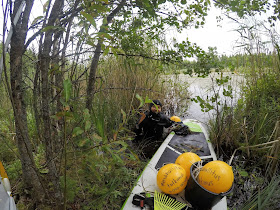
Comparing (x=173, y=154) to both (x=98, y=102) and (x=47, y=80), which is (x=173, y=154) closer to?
(x=98, y=102)

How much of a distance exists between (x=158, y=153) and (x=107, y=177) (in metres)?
0.98

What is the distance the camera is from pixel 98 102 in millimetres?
2582

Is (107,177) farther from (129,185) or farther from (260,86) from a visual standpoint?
(260,86)

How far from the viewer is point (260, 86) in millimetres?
2891

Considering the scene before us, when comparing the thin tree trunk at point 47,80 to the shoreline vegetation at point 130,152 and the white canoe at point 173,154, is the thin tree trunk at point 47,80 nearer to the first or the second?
the shoreline vegetation at point 130,152

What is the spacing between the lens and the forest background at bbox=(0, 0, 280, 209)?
114cm

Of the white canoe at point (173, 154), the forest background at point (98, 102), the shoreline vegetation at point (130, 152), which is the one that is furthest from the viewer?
the white canoe at point (173, 154)

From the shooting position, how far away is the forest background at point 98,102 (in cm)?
114

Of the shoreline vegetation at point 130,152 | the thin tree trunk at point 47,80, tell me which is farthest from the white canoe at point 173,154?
the thin tree trunk at point 47,80

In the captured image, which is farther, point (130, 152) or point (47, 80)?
point (130, 152)

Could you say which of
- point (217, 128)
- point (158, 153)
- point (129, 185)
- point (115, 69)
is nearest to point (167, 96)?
point (115, 69)

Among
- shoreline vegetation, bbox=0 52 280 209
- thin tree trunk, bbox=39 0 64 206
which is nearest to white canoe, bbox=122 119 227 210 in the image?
shoreline vegetation, bbox=0 52 280 209

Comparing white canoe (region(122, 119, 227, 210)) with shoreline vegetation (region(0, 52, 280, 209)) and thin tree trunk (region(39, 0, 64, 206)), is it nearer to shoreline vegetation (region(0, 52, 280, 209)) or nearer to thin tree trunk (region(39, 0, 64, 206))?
shoreline vegetation (region(0, 52, 280, 209))

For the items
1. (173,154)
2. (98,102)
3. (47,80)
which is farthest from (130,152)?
(47,80)
